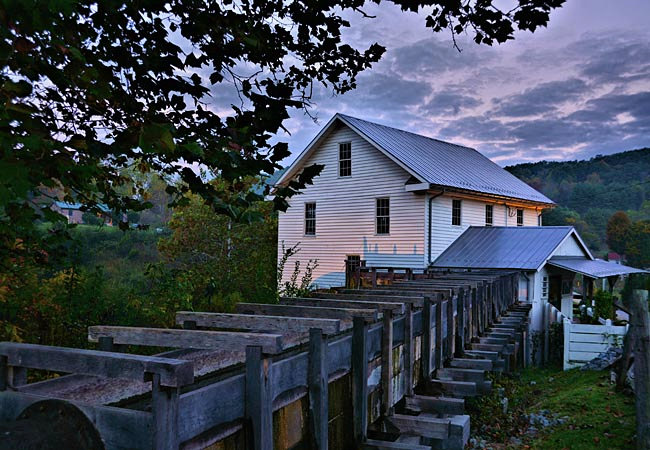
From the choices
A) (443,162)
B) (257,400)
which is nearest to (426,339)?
(257,400)

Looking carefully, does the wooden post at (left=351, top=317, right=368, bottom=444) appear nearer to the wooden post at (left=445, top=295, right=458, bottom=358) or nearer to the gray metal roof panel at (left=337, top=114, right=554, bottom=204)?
the wooden post at (left=445, top=295, right=458, bottom=358)

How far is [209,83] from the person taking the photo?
17.5 ft

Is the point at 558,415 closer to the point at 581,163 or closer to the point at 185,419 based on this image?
the point at 185,419

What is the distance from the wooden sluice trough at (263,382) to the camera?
2.37 m

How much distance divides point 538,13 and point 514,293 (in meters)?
16.1

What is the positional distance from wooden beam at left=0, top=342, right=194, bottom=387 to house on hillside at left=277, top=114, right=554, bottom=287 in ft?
71.0

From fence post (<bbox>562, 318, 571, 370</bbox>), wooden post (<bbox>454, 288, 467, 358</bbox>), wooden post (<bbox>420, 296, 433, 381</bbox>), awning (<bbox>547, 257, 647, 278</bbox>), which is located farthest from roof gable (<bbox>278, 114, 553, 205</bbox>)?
wooden post (<bbox>420, 296, 433, 381</bbox>)

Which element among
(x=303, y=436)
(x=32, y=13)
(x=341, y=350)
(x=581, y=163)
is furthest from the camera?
(x=581, y=163)

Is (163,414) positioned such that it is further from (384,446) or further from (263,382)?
(384,446)

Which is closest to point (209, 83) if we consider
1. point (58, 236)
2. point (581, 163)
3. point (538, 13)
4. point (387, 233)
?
point (58, 236)

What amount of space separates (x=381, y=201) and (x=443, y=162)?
5053 mm

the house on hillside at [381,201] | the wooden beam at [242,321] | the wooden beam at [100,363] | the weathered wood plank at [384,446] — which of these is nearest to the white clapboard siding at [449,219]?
the house on hillside at [381,201]

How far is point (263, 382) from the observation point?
2.90 meters

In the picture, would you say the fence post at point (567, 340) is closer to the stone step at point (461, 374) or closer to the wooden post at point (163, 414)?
the stone step at point (461, 374)
